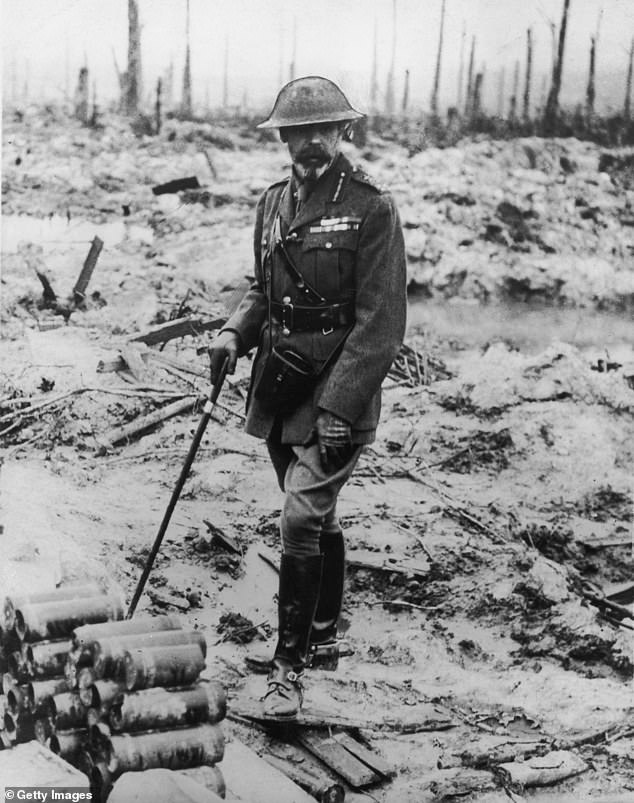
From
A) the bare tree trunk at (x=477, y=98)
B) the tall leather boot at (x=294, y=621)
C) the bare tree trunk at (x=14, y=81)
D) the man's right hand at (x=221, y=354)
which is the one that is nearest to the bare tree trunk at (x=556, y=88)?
the bare tree trunk at (x=477, y=98)

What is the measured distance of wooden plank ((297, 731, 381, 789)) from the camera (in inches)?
148

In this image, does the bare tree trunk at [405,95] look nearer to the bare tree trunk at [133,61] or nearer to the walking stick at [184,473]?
the bare tree trunk at [133,61]

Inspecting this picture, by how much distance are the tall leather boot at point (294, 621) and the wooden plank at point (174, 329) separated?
1.91 metres

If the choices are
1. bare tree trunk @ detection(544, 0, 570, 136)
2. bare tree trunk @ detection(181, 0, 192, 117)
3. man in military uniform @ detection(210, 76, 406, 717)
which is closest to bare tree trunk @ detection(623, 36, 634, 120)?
bare tree trunk @ detection(544, 0, 570, 136)

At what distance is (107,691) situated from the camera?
3.48 metres

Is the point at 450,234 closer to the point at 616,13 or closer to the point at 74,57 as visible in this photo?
the point at 616,13

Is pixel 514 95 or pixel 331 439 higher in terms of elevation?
pixel 514 95

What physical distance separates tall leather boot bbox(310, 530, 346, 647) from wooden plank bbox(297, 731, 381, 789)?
0.54 m

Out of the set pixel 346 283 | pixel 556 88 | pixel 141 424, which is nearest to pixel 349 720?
pixel 346 283

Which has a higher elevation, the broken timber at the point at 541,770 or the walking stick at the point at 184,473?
the walking stick at the point at 184,473

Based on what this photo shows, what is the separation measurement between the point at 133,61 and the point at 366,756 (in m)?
3.31

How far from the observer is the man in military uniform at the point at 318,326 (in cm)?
397

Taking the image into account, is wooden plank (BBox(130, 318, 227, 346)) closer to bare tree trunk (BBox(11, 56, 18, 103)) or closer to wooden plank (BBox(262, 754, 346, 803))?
bare tree trunk (BBox(11, 56, 18, 103))

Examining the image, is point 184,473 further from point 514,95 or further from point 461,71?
point 514,95
